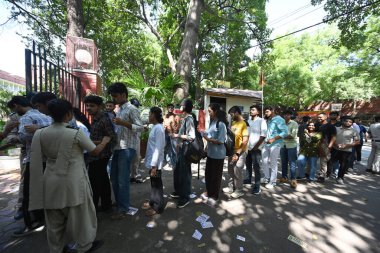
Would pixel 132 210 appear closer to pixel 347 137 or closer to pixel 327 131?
pixel 327 131

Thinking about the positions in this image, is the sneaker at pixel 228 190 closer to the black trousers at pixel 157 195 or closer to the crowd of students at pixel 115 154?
the crowd of students at pixel 115 154

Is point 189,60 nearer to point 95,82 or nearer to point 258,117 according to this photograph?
point 95,82

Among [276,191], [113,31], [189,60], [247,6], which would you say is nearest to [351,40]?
[247,6]

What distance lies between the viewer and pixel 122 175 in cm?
328

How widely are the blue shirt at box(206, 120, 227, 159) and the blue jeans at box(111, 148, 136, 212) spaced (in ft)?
Answer: 4.43

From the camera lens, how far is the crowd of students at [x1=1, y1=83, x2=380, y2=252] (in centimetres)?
219

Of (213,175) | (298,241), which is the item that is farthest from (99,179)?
(298,241)

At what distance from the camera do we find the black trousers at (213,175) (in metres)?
3.93

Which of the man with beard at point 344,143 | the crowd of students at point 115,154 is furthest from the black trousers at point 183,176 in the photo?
the man with beard at point 344,143

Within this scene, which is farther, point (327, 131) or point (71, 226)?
point (327, 131)

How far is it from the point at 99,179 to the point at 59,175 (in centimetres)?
121

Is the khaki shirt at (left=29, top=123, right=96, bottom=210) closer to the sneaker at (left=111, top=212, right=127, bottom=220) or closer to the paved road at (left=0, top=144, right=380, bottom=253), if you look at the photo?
the paved road at (left=0, top=144, right=380, bottom=253)

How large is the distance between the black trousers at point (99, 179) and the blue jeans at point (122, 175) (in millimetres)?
131

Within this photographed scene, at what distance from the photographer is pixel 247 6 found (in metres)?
12.1
